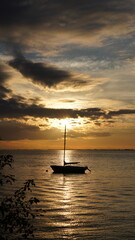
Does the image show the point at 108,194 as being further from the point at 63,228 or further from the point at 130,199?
the point at 63,228

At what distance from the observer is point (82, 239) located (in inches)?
1014

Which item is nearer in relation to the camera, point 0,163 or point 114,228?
point 0,163

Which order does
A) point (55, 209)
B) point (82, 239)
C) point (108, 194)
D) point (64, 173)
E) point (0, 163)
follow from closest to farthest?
1. point (0, 163)
2. point (82, 239)
3. point (55, 209)
4. point (108, 194)
5. point (64, 173)

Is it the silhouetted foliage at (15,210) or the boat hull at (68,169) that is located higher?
the silhouetted foliage at (15,210)

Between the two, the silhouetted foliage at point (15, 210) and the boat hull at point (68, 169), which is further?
the boat hull at point (68, 169)

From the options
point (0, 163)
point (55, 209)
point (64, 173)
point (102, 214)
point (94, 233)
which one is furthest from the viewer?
point (64, 173)

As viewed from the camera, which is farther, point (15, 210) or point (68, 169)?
point (68, 169)

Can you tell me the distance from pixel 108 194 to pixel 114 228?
2325 cm

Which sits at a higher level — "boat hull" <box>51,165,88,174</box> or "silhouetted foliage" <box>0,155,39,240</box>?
"silhouetted foliage" <box>0,155,39,240</box>

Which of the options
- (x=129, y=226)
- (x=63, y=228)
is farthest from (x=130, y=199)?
(x=63, y=228)

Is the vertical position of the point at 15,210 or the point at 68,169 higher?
the point at 15,210

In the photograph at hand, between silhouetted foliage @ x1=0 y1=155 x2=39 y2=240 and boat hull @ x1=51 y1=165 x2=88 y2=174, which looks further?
boat hull @ x1=51 y1=165 x2=88 y2=174

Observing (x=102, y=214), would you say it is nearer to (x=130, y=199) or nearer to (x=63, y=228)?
(x=63, y=228)

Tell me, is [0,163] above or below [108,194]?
above
